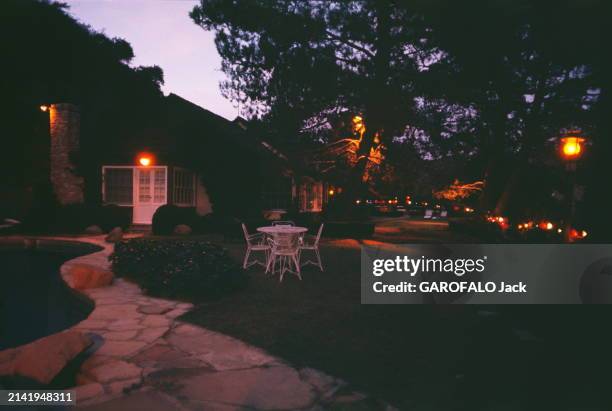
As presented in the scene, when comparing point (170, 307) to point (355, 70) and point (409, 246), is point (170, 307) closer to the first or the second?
point (409, 246)

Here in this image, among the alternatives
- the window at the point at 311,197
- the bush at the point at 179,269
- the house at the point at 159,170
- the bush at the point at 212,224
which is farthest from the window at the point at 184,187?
the bush at the point at 179,269

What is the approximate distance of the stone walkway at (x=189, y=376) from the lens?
2.61m

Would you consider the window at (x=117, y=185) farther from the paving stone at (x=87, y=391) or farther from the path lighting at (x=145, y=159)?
the paving stone at (x=87, y=391)

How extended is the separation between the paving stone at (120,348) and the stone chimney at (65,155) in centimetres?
1457

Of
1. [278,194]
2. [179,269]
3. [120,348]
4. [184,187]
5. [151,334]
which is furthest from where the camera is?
[278,194]

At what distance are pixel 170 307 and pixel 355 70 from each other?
427 inches

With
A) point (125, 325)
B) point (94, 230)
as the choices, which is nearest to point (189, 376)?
point (125, 325)

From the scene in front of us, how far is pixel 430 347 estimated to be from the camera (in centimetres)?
377

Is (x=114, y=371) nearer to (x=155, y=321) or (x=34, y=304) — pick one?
(x=155, y=321)

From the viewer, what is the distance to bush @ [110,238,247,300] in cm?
552

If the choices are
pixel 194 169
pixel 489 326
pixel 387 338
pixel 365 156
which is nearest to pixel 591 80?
pixel 489 326

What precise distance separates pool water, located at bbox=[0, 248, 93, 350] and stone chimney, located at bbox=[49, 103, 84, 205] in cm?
705

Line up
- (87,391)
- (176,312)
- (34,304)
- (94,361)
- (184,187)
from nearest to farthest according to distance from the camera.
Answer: (87,391)
(94,361)
(176,312)
(34,304)
(184,187)

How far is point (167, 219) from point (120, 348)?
421 inches
